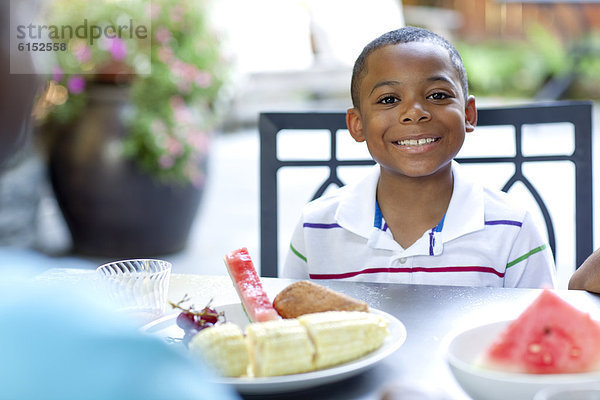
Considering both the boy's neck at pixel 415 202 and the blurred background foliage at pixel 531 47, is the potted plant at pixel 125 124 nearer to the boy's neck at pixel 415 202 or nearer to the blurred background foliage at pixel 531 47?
the boy's neck at pixel 415 202

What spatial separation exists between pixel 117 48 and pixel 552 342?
3.64 metres

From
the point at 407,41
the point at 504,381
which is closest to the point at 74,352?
the point at 504,381

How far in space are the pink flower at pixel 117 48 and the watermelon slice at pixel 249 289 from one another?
311cm

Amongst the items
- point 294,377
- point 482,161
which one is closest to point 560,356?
point 294,377

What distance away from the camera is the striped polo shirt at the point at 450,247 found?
1638 millimetres

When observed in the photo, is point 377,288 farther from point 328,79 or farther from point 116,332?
point 328,79

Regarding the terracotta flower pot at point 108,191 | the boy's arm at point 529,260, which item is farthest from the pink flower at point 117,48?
the boy's arm at point 529,260

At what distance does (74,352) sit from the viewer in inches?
14.3

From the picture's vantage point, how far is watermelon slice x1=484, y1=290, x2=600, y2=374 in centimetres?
78

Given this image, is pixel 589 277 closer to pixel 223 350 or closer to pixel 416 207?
pixel 416 207

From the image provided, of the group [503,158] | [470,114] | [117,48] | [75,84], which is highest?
[117,48]

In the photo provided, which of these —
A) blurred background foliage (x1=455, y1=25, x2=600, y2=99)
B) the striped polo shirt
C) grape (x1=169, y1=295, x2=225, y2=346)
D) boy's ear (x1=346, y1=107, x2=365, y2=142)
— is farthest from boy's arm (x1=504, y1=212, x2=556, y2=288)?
blurred background foliage (x1=455, y1=25, x2=600, y2=99)

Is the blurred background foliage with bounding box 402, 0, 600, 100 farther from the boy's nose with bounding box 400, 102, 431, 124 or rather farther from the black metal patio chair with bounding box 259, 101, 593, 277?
the boy's nose with bounding box 400, 102, 431, 124

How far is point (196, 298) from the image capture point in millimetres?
1354
